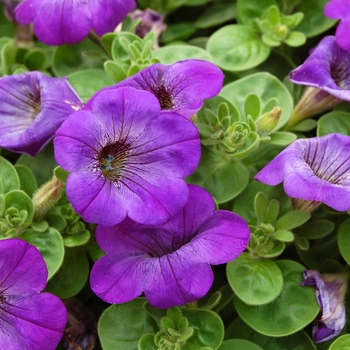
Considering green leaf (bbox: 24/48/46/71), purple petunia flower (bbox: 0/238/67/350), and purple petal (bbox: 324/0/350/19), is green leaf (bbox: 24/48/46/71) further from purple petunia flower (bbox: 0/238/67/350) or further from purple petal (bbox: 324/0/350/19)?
purple petal (bbox: 324/0/350/19)

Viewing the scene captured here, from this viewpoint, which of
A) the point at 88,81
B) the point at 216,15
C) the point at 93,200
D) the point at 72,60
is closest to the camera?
the point at 93,200

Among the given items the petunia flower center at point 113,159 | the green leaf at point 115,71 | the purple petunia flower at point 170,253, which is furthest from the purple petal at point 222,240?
the green leaf at point 115,71

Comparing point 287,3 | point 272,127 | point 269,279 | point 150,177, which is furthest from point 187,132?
point 287,3

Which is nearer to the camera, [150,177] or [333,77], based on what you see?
[150,177]

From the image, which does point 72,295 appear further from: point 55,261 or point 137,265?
point 137,265

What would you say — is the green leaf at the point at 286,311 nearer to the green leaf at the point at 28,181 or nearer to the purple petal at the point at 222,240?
the purple petal at the point at 222,240

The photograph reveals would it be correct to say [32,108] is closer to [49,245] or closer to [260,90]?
[49,245]

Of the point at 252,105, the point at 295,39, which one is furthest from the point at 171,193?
the point at 295,39
